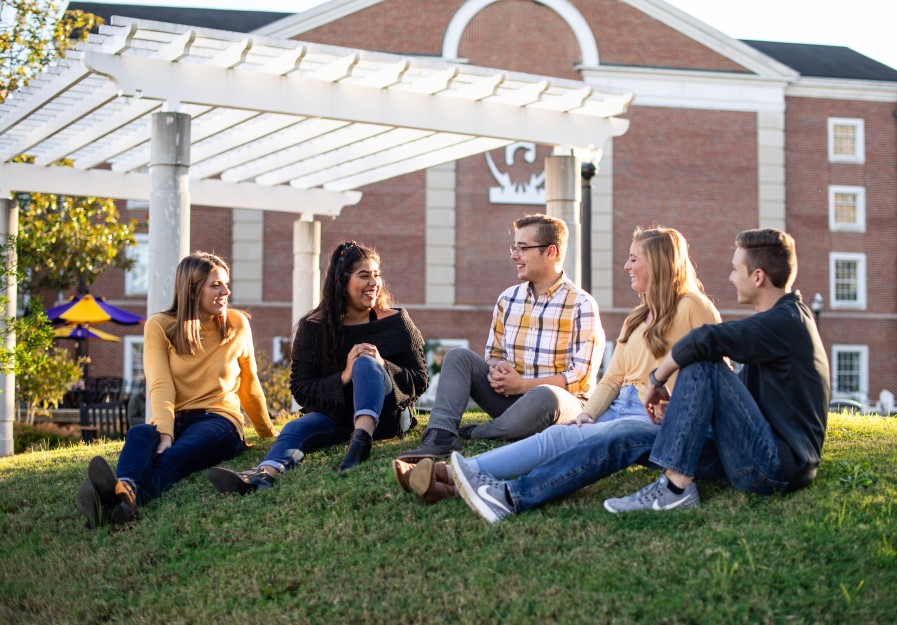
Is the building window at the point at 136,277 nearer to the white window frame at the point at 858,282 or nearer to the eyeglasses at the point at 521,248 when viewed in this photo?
the white window frame at the point at 858,282

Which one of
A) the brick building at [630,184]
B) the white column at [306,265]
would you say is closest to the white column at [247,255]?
the brick building at [630,184]

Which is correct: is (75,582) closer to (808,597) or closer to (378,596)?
(378,596)

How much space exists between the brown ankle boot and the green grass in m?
0.08

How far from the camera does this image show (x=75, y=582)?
20.3 feet

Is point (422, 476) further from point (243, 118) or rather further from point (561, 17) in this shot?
point (561, 17)

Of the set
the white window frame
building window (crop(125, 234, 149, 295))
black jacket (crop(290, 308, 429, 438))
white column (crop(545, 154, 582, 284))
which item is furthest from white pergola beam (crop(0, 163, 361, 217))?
the white window frame

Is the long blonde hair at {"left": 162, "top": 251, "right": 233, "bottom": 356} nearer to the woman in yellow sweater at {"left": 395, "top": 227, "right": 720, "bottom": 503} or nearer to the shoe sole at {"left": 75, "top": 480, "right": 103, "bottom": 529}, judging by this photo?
the shoe sole at {"left": 75, "top": 480, "right": 103, "bottom": 529}

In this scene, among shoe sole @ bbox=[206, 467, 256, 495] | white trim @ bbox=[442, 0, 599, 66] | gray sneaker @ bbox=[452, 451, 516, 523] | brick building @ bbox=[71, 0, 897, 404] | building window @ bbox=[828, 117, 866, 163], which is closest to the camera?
gray sneaker @ bbox=[452, 451, 516, 523]

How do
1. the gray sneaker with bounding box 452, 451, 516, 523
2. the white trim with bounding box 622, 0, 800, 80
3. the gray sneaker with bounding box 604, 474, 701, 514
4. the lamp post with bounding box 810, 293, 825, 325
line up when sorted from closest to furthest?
the gray sneaker with bounding box 604, 474, 701, 514, the gray sneaker with bounding box 452, 451, 516, 523, the lamp post with bounding box 810, 293, 825, 325, the white trim with bounding box 622, 0, 800, 80

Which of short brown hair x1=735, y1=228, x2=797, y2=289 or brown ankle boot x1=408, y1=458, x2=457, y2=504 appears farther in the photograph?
brown ankle boot x1=408, y1=458, x2=457, y2=504

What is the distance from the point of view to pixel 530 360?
25.0ft

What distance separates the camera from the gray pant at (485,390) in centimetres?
694

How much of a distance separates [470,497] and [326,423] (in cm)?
208

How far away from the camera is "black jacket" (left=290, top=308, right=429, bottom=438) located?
7.49 meters
